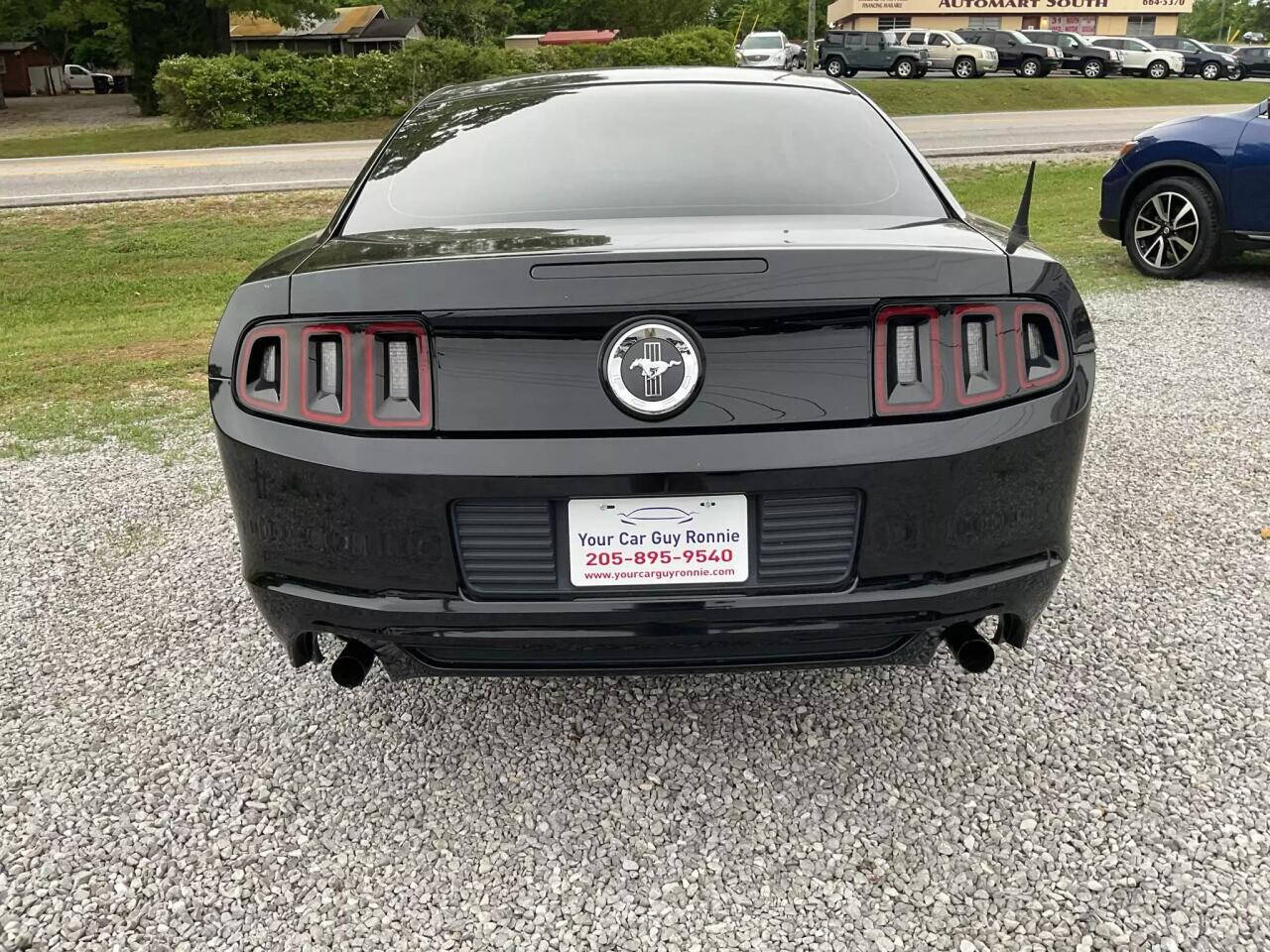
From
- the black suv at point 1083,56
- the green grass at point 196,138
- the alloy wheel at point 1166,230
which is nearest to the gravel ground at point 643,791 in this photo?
the alloy wheel at point 1166,230

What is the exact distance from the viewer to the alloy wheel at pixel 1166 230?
26.1ft

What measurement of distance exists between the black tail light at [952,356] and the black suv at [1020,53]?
3735 cm

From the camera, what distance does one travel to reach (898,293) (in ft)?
6.79

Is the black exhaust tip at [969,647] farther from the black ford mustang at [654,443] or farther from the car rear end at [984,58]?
the car rear end at [984,58]

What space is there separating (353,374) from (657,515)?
66cm

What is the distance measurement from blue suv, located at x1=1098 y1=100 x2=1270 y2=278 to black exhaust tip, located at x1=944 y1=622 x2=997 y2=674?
21.6 ft

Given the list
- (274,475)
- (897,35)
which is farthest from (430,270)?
(897,35)

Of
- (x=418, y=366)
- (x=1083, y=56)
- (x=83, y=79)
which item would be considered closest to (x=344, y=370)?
(x=418, y=366)

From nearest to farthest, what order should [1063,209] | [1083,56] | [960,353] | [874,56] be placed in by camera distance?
[960,353] < [1063,209] < [874,56] < [1083,56]

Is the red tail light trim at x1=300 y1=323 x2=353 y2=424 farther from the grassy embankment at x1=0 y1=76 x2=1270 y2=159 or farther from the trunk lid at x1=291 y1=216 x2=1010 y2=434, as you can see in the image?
the grassy embankment at x1=0 y1=76 x2=1270 y2=159

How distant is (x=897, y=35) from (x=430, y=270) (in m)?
38.1

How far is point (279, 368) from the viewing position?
7.16 ft

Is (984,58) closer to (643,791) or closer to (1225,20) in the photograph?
(643,791)

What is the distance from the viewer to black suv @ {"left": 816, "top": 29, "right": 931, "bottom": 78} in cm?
3447
